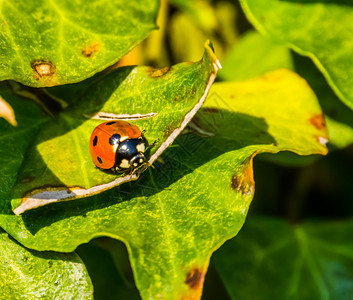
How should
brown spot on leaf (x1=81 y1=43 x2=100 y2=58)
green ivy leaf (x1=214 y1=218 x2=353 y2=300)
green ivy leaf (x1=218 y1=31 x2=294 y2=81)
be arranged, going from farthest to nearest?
green ivy leaf (x1=218 y1=31 x2=294 y2=81)
green ivy leaf (x1=214 y1=218 x2=353 y2=300)
brown spot on leaf (x1=81 y1=43 x2=100 y2=58)

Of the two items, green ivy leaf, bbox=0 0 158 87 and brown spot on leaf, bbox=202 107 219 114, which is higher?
green ivy leaf, bbox=0 0 158 87

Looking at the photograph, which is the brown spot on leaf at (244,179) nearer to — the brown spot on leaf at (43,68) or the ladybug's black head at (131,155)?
the ladybug's black head at (131,155)

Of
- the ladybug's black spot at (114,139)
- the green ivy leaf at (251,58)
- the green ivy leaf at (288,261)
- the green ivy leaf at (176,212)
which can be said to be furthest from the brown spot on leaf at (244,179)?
the green ivy leaf at (251,58)

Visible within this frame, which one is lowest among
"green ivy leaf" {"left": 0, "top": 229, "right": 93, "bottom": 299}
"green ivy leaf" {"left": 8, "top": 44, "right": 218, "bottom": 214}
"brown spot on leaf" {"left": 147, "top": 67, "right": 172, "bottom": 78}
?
"green ivy leaf" {"left": 0, "top": 229, "right": 93, "bottom": 299}

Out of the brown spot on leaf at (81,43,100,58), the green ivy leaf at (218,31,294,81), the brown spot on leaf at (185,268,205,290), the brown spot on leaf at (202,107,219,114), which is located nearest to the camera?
the brown spot on leaf at (185,268,205,290)

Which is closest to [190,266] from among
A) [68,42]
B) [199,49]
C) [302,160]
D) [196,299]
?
[196,299]

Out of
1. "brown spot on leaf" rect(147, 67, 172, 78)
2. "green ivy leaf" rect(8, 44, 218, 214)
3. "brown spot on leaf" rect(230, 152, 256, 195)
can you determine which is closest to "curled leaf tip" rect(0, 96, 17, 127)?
"green ivy leaf" rect(8, 44, 218, 214)

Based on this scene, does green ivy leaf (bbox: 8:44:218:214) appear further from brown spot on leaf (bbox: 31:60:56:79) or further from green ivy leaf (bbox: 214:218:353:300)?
green ivy leaf (bbox: 214:218:353:300)
